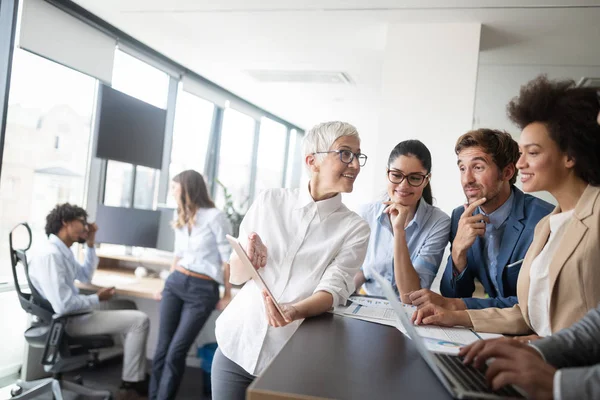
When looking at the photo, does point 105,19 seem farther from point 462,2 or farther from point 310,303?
point 310,303

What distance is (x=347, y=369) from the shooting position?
1.07 meters

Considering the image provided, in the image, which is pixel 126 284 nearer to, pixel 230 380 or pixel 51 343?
pixel 51 343

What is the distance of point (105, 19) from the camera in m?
4.36

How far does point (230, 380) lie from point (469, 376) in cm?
99

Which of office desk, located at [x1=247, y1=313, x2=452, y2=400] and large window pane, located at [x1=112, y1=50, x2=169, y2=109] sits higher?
large window pane, located at [x1=112, y1=50, x2=169, y2=109]

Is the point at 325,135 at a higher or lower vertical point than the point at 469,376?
higher

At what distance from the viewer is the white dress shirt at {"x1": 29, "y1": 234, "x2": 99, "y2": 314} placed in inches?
131

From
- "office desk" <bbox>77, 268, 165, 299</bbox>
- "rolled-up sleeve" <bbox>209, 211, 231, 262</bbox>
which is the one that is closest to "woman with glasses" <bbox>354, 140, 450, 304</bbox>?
"rolled-up sleeve" <bbox>209, 211, 231, 262</bbox>

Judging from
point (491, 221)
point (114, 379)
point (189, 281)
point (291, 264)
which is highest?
point (491, 221)

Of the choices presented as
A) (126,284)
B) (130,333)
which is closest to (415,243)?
(130,333)

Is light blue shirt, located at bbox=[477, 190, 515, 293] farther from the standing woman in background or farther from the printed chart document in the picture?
the standing woman in background

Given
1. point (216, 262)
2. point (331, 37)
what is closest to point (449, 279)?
point (216, 262)

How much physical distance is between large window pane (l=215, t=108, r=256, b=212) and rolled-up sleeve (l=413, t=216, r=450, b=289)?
4905 millimetres

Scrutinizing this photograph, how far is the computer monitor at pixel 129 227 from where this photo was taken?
4.38m
